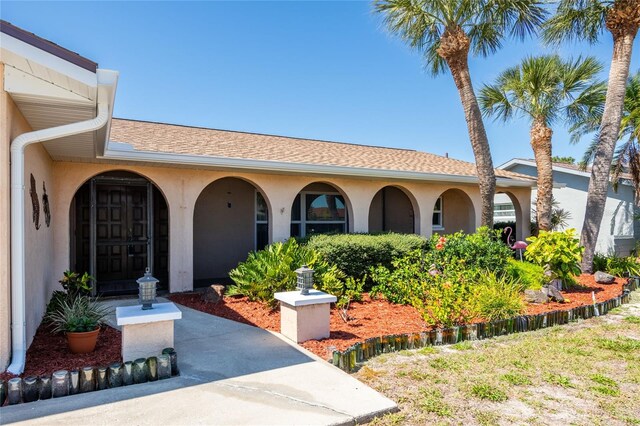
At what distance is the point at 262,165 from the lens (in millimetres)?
9195

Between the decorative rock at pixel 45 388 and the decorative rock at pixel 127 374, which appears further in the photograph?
the decorative rock at pixel 127 374

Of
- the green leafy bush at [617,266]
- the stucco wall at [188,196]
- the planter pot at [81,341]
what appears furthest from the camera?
the green leafy bush at [617,266]

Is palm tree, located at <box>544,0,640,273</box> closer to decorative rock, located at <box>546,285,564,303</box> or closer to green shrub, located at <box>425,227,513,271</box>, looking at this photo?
decorative rock, located at <box>546,285,564,303</box>

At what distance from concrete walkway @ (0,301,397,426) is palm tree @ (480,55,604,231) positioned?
11.5 metres

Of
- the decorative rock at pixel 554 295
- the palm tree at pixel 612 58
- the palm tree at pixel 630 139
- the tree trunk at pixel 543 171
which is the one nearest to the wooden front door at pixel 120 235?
the decorative rock at pixel 554 295

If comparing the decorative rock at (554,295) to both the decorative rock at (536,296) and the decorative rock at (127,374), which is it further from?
the decorative rock at (127,374)

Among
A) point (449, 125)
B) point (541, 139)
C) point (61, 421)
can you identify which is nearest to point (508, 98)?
point (541, 139)

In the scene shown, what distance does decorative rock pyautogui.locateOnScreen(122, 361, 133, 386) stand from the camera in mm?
4133

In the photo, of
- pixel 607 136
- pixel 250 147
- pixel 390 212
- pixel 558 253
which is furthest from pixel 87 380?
pixel 607 136

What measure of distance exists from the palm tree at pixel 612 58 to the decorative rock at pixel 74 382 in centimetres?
1341

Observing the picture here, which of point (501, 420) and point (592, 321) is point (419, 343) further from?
point (592, 321)

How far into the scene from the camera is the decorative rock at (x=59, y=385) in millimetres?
3848

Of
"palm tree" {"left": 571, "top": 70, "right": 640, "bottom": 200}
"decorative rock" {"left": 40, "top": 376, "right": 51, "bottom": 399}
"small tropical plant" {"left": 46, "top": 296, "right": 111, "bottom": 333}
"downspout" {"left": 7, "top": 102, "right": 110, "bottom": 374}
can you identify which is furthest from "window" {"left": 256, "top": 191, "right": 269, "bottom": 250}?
"palm tree" {"left": 571, "top": 70, "right": 640, "bottom": 200}

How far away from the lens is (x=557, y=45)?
13305 millimetres
